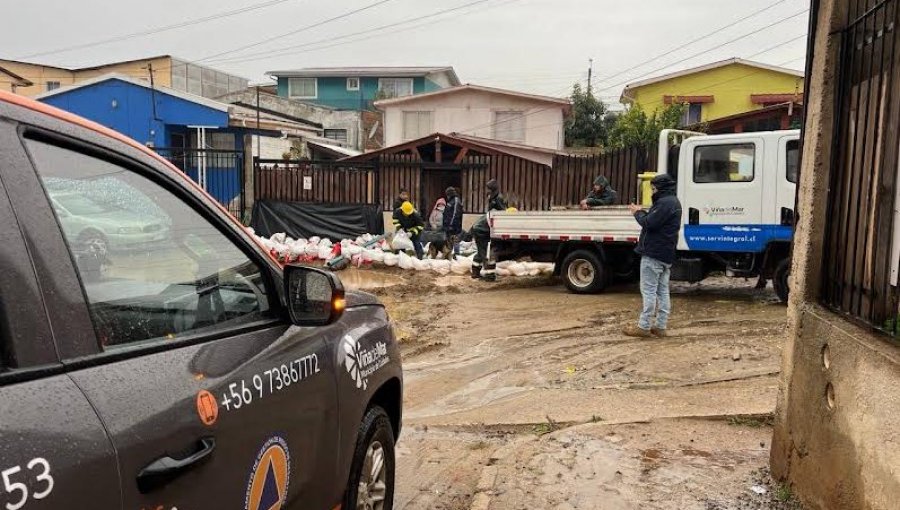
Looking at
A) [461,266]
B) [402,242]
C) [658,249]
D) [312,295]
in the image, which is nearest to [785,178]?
Answer: [658,249]

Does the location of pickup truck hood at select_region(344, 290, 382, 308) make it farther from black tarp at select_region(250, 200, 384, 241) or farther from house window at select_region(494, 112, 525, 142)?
house window at select_region(494, 112, 525, 142)

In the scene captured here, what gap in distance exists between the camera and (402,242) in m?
15.7

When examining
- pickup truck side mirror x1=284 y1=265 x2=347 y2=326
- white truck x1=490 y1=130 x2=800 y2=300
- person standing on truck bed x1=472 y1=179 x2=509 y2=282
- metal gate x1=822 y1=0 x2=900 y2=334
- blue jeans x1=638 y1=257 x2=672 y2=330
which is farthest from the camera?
person standing on truck bed x1=472 y1=179 x2=509 y2=282

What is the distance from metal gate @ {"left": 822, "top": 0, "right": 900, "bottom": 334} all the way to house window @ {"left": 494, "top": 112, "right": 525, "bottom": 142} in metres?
28.8

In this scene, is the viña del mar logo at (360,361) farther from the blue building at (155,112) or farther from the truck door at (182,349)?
the blue building at (155,112)

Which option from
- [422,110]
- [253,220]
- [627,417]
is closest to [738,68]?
[422,110]

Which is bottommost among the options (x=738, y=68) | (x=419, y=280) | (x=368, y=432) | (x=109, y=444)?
(x=419, y=280)

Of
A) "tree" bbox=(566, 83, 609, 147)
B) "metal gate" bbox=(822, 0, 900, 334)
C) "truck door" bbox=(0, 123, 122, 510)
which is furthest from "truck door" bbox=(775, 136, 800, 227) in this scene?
"tree" bbox=(566, 83, 609, 147)

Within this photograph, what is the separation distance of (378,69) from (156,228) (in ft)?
152

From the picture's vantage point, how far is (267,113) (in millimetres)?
31734

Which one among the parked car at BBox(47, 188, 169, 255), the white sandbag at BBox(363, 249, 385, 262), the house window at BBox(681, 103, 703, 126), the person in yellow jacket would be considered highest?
the house window at BBox(681, 103, 703, 126)

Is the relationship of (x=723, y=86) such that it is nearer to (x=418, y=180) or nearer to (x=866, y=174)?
(x=418, y=180)

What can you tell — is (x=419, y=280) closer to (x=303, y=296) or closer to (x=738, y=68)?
(x=303, y=296)

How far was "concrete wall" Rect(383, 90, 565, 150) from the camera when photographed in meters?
32.0
